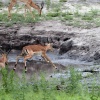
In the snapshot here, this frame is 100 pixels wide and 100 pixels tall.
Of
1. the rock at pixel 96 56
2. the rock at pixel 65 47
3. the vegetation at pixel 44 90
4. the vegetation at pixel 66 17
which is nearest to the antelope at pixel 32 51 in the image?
the rock at pixel 65 47

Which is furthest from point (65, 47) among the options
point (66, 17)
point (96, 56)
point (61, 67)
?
point (66, 17)

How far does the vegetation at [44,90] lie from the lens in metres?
8.17

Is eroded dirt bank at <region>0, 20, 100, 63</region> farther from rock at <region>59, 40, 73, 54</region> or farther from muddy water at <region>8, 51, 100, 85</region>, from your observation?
muddy water at <region>8, 51, 100, 85</region>

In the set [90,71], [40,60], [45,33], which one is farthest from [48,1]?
[90,71]

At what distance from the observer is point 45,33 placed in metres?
15.7

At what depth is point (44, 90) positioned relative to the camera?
27.8 ft

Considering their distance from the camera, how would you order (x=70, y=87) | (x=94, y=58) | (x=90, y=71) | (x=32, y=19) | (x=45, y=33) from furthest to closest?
(x=32, y=19) → (x=45, y=33) → (x=94, y=58) → (x=90, y=71) → (x=70, y=87)

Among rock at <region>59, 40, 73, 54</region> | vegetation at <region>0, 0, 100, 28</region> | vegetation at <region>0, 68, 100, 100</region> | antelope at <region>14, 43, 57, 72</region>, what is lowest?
vegetation at <region>0, 0, 100, 28</region>

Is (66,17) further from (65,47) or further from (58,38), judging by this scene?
(65,47)

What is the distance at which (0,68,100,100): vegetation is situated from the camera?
817cm

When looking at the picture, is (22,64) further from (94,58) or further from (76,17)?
(76,17)

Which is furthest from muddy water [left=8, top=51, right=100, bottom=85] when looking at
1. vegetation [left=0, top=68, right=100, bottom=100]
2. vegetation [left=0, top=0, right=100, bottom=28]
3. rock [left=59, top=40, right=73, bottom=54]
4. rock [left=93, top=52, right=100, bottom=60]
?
vegetation [left=0, top=0, right=100, bottom=28]

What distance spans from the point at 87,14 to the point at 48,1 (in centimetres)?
224

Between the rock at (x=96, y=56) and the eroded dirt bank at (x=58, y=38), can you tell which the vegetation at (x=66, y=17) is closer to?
the eroded dirt bank at (x=58, y=38)
